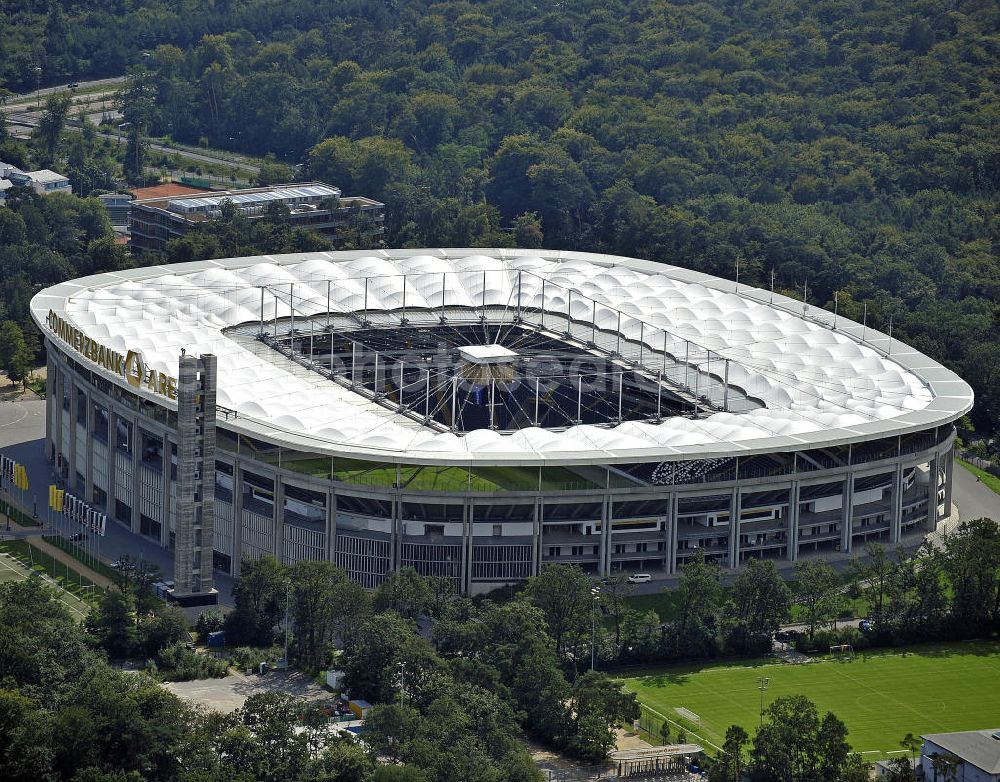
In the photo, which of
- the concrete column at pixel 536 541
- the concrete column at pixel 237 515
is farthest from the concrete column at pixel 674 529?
the concrete column at pixel 237 515

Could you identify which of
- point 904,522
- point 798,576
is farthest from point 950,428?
point 798,576

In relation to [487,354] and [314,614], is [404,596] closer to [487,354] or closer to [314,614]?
[314,614]

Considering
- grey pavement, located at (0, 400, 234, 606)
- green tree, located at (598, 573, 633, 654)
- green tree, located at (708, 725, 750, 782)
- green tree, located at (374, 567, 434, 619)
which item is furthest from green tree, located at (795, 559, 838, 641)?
grey pavement, located at (0, 400, 234, 606)

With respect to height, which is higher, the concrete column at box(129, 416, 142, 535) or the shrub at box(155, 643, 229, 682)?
the concrete column at box(129, 416, 142, 535)

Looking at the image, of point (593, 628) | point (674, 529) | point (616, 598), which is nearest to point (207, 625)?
point (593, 628)

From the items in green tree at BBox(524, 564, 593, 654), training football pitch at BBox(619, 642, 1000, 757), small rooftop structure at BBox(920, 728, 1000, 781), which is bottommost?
training football pitch at BBox(619, 642, 1000, 757)

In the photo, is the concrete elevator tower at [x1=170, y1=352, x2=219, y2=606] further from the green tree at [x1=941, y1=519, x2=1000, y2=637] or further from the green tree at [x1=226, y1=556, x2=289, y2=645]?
the green tree at [x1=941, y1=519, x2=1000, y2=637]

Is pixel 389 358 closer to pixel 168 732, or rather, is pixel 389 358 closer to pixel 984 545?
pixel 984 545
